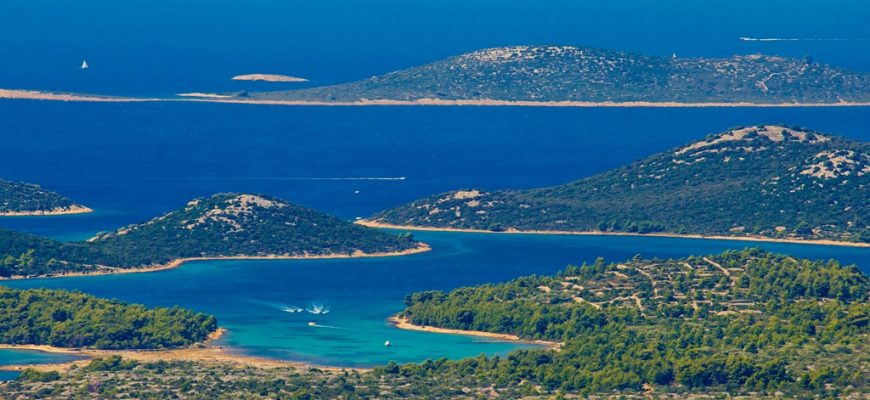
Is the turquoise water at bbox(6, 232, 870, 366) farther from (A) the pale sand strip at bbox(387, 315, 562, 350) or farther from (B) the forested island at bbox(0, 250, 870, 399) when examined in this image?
(B) the forested island at bbox(0, 250, 870, 399)

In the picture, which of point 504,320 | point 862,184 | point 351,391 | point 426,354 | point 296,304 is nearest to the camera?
point 351,391

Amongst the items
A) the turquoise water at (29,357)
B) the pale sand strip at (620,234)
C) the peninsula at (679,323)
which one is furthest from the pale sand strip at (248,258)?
the turquoise water at (29,357)

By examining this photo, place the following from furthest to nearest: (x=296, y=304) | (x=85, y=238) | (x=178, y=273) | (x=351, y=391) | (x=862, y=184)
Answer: (x=862, y=184)
(x=85, y=238)
(x=178, y=273)
(x=296, y=304)
(x=351, y=391)

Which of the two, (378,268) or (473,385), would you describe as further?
(378,268)

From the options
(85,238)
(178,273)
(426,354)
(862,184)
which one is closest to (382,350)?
(426,354)

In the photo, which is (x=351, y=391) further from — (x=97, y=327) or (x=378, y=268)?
(x=378, y=268)

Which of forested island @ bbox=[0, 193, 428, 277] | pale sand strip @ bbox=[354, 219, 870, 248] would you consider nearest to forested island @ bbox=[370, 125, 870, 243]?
pale sand strip @ bbox=[354, 219, 870, 248]
